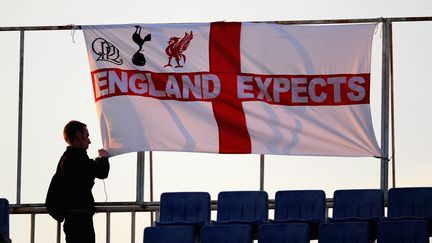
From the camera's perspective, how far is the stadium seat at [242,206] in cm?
1970

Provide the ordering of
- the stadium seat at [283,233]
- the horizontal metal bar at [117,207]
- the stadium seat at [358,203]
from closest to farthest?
the stadium seat at [283,233] → the stadium seat at [358,203] → the horizontal metal bar at [117,207]

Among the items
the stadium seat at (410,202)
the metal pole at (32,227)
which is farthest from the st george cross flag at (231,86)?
the metal pole at (32,227)

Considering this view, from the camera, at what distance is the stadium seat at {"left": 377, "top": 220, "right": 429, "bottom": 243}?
18.2 meters

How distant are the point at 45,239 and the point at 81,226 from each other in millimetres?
1365

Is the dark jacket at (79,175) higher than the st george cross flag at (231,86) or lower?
lower

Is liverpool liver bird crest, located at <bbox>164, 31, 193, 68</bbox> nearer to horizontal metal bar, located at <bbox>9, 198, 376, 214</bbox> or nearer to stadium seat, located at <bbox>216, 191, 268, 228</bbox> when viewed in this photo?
horizontal metal bar, located at <bbox>9, 198, 376, 214</bbox>

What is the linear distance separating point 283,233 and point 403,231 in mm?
1154

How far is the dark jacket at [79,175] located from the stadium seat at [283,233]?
1801 mm

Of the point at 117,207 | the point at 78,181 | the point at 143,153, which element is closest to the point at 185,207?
the point at 117,207

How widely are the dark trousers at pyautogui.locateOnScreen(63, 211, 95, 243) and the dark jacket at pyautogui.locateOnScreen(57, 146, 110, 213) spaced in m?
0.13

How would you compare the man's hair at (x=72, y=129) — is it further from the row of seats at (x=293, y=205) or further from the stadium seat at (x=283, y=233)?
the stadium seat at (x=283, y=233)

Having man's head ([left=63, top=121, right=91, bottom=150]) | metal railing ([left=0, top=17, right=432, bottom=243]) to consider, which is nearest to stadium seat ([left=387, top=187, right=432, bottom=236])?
metal railing ([left=0, top=17, right=432, bottom=243])

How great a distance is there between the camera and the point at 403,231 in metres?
18.3

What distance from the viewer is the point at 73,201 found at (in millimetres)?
18938
